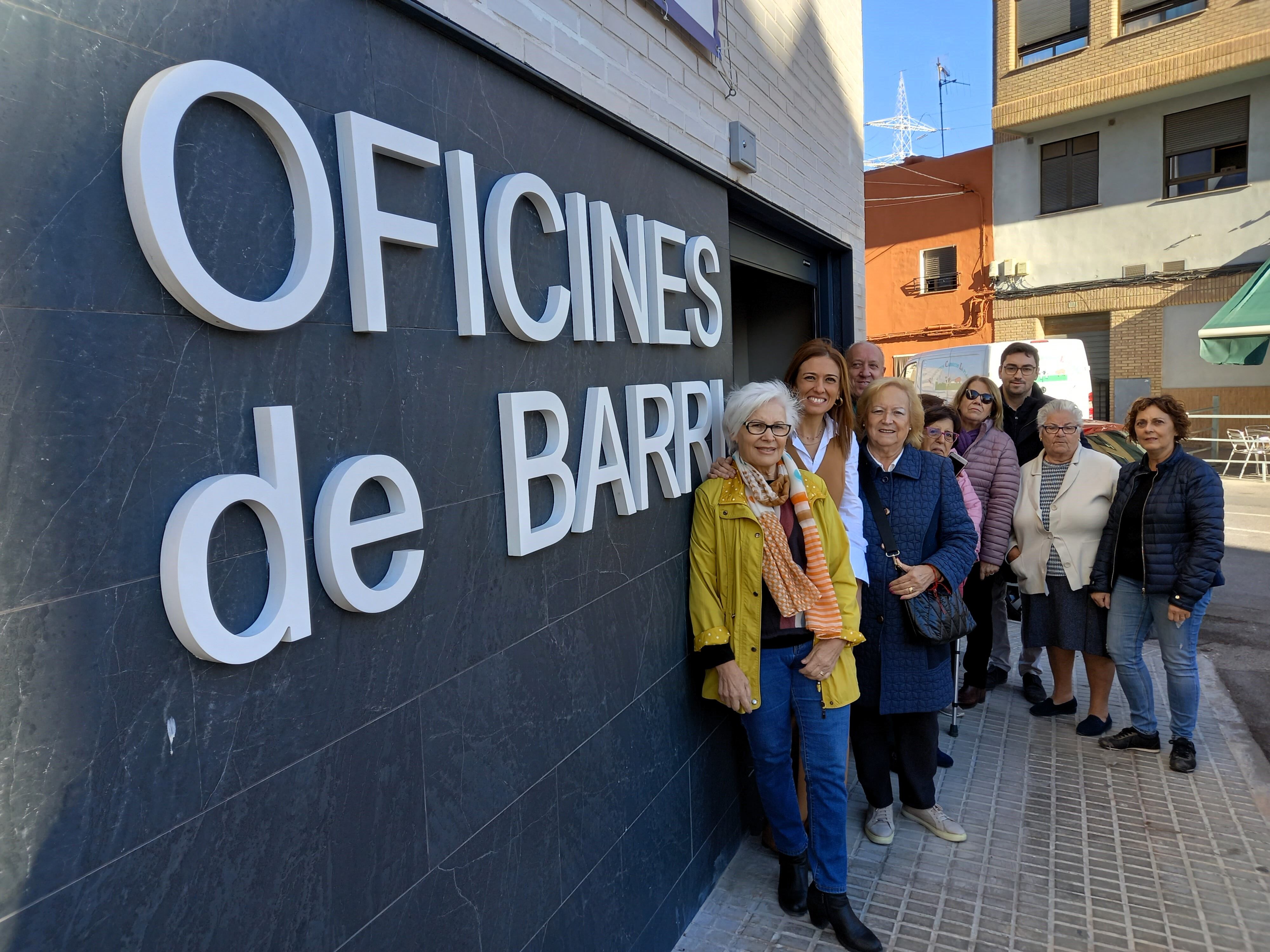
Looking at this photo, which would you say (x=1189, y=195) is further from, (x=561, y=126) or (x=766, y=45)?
(x=561, y=126)

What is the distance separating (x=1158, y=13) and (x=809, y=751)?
62.5 feet

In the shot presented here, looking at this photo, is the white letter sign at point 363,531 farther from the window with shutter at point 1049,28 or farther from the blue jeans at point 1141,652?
the window with shutter at point 1049,28

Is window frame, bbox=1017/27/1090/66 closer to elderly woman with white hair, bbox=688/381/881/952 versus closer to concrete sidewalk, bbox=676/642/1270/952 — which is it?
concrete sidewalk, bbox=676/642/1270/952

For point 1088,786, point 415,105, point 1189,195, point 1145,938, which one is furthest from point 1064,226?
point 415,105

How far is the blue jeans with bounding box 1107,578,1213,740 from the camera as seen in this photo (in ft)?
13.3

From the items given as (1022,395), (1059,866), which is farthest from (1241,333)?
(1059,866)

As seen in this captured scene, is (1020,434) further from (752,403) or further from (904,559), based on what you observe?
(752,403)

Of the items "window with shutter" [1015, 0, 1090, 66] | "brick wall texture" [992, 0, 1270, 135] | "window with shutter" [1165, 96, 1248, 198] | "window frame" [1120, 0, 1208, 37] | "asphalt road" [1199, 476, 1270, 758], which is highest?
"window with shutter" [1015, 0, 1090, 66]

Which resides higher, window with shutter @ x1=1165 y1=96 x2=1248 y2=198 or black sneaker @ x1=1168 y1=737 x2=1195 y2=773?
window with shutter @ x1=1165 y1=96 x2=1248 y2=198

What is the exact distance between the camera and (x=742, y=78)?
3.62 metres

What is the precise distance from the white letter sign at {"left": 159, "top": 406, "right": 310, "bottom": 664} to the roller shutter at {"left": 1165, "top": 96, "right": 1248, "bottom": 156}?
19432mm

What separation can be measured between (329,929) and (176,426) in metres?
1.01

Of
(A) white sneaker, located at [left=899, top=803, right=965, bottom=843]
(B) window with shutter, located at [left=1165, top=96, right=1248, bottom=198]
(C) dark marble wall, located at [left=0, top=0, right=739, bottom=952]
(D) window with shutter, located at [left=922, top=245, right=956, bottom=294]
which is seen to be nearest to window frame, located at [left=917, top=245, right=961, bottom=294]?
(D) window with shutter, located at [left=922, top=245, right=956, bottom=294]

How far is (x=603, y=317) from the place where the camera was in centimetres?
247
